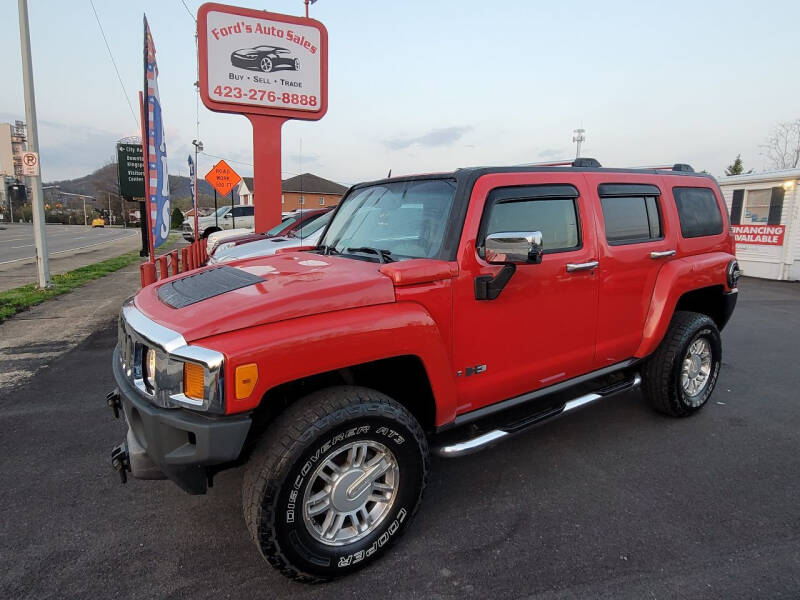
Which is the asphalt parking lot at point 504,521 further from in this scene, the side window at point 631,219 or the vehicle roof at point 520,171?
the vehicle roof at point 520,171

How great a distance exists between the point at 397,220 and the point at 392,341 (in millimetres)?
1053

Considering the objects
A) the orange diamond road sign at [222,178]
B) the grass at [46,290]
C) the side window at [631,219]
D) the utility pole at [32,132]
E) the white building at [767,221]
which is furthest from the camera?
the orange diamond road sign at [222,178]

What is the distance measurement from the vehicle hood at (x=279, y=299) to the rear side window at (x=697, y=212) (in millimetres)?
2781

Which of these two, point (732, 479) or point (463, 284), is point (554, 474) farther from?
point (463, 284)

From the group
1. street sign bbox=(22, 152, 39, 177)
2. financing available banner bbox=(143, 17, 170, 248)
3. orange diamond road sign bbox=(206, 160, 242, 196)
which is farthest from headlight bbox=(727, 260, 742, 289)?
orange diamond road sign bbox=(206, 160, 242, 196)

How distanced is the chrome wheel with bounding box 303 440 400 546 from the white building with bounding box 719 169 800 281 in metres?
13.5

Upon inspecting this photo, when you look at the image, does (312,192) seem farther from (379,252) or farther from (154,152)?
(379,252)

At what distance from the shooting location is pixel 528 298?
9.39 ft

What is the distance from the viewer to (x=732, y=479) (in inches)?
124

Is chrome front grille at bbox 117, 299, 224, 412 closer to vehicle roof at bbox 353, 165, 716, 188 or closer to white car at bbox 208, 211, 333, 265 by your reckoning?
vehicle roof at bbox 353, 165, 716, 188

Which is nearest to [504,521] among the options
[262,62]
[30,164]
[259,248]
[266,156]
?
[259,248]

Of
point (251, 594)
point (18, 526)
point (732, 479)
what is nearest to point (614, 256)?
point (732, 479)

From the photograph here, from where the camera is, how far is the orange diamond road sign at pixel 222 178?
1769 cm

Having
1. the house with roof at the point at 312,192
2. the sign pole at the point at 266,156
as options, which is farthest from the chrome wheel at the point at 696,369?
the house with roof at the point at 312,192
